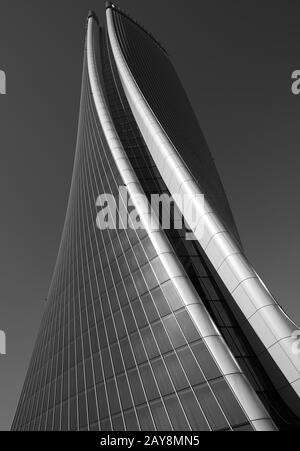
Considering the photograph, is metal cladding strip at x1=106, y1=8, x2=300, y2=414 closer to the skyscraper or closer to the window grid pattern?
the skyscraper

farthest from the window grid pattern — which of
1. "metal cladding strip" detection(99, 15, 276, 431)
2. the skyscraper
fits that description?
"metal cladding strip" detection(99, 15, 276, 431)

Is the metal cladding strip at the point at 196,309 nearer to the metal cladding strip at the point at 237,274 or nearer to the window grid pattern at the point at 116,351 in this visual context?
the window grid pattern at the point at 116,351

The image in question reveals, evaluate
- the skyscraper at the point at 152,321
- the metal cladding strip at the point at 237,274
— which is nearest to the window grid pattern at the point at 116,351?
the skyscraper at the point at 152,321

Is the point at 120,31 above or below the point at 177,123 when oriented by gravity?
above

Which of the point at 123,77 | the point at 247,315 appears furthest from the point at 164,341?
the point at 123,77

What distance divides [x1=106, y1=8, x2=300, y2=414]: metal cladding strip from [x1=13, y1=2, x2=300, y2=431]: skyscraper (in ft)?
0.19

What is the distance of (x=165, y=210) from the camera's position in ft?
77.3

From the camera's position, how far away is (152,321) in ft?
58.3

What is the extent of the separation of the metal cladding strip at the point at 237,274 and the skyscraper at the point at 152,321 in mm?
59

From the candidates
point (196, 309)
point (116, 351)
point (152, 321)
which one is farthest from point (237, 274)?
point (116, 351)

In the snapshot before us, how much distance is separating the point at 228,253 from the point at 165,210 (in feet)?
26.7

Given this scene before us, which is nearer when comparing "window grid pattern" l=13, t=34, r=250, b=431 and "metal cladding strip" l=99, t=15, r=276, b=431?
"metal cladding strip" l=99, t=15, r=276, b=431

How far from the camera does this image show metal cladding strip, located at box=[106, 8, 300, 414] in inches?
544
